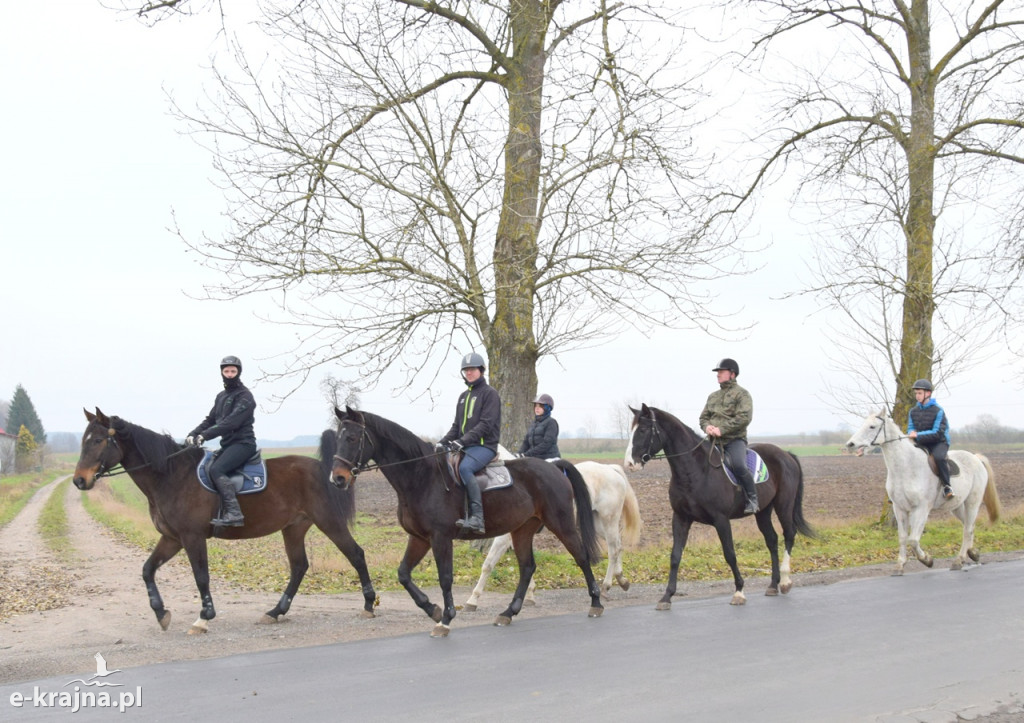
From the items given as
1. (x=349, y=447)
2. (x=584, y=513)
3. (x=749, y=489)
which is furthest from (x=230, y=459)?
(x=749, y=489)

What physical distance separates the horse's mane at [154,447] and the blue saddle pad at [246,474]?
138 millimetres

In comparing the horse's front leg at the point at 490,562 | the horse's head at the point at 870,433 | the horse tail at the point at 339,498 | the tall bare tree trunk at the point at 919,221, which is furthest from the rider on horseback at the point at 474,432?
the tall bare tree trunk at the point at 919,221

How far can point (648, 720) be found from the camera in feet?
20.1

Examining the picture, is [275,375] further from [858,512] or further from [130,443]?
[858,512]

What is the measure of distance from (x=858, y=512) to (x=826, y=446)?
93881mm

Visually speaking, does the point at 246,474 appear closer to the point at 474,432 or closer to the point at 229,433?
the point at 229,433

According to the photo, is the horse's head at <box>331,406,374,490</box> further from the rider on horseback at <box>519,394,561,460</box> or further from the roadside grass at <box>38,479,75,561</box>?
the roadside grass at <box>38,479,75,561</box>

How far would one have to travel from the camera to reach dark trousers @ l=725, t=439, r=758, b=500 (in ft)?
38.4

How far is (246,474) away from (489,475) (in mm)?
2726

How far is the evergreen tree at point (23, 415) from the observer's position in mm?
120062

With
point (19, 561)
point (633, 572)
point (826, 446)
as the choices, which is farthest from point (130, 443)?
point (826, 446)

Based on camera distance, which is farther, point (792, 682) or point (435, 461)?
point (435, 461)

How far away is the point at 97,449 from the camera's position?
31.3 ft

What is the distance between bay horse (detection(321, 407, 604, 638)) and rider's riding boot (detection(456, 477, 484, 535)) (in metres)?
0.11
